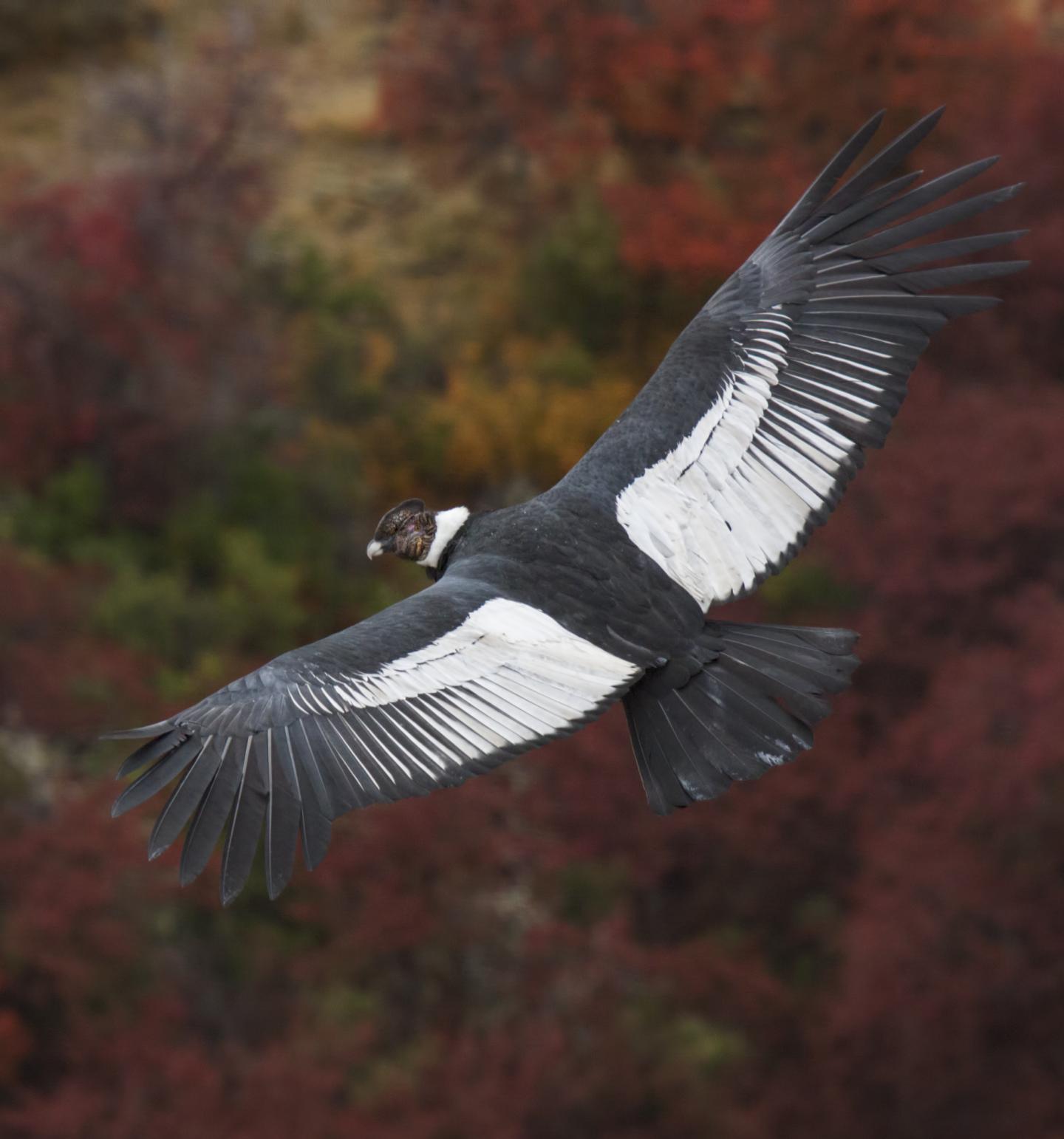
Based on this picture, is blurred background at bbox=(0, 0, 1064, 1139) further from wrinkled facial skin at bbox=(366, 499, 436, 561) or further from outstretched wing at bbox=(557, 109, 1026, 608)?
outstretched wing at bbox=(557, 109, 1026, 608)

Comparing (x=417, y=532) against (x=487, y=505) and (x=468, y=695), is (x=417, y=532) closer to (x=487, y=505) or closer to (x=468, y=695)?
(x=468, y=695)

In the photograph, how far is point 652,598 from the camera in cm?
694

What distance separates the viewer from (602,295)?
2069 cm

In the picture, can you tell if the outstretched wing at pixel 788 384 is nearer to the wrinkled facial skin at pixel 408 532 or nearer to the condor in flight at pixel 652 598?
the condor in flight at pixel 652 598

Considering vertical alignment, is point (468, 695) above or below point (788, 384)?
below

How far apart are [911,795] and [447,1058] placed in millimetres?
3864

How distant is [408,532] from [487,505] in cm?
1129

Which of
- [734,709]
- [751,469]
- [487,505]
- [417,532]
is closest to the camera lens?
[734,709]

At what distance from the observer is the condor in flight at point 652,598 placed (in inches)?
251

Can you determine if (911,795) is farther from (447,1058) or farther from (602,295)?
(602,295)

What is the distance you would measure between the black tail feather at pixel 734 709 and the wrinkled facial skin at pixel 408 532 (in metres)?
1.15

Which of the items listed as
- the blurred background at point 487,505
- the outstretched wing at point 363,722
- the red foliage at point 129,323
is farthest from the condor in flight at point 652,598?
the red foliage at point 129,323

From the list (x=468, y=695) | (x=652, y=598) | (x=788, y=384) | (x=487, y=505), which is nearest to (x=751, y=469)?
(x=788, y=384)

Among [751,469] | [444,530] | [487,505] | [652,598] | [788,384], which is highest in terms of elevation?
[788,384]
